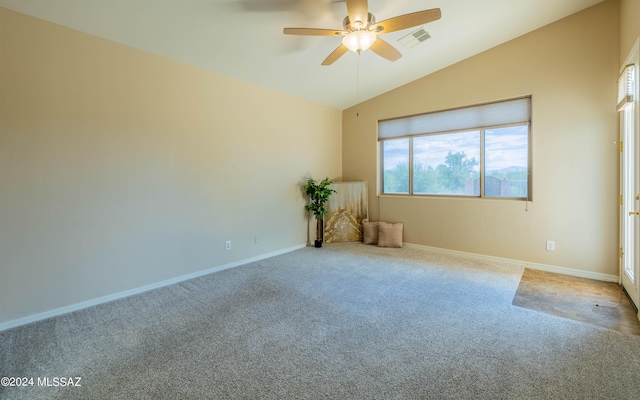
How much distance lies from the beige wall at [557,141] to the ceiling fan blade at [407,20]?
8.22 feet

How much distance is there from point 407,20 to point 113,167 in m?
3.27

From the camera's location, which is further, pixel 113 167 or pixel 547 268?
pixel 547 268

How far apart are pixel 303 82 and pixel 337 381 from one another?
412cm

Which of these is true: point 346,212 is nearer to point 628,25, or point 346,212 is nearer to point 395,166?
point 395,166

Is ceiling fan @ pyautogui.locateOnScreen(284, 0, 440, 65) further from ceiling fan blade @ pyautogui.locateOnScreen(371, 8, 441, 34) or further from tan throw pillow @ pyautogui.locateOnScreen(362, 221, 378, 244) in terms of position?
tan throw pillow @ pyautogui.locateOnScreen(362, 221, 378, 244)

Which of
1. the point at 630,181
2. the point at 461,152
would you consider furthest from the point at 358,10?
the point at 630,181

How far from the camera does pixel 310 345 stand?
212 cm

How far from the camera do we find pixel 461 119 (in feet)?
15.1

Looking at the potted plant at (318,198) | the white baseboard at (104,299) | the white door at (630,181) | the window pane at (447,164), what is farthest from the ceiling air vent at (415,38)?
the white baseboard at (104,299)

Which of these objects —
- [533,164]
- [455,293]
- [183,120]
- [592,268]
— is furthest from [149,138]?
[592,268]

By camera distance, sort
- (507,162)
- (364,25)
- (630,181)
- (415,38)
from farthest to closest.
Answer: (507,162) < (415,38) < (630,181) < (364,25)

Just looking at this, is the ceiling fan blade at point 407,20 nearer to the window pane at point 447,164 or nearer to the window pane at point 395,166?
the window pane at point 447,164

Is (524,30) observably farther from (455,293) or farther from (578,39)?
(455,293)

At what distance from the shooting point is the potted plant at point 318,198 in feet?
16.9
